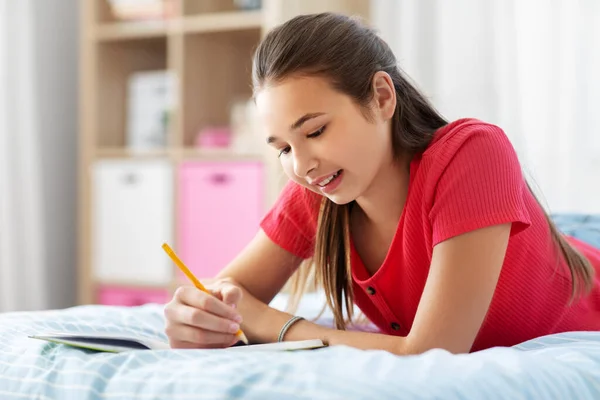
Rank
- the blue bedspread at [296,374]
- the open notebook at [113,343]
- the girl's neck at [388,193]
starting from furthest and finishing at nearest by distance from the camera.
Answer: the girl's neck at [388,193], the open notebook at [113,343], the blue bedspread at [296,374]

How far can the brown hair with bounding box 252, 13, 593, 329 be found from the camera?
43.4 inches

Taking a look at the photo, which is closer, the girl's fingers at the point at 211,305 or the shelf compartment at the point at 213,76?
the girl's fingers at the point at 211,305

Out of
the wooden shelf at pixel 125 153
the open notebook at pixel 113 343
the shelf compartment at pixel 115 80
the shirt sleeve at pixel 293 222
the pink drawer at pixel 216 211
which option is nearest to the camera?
the open notebook at pixel 113 343

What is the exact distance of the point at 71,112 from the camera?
10.9ft

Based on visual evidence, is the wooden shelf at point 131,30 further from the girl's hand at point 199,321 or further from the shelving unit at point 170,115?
the girl's hand at point 199,321

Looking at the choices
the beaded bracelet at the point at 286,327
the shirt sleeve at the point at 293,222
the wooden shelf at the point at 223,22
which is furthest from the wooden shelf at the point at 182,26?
the beaded bracelet at the point at 286,327

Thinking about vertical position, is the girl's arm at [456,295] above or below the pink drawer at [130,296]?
above

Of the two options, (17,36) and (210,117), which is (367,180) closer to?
(210,117)

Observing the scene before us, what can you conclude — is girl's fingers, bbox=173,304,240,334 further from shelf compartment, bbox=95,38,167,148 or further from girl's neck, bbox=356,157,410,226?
shelf compartment, bbox=95,38,167,148

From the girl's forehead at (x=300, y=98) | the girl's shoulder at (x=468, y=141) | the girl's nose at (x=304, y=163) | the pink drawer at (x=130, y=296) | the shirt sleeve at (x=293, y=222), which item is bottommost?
the pink drawer at (x=130, y=296)

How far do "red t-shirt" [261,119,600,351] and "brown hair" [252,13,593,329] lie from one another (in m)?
0.03

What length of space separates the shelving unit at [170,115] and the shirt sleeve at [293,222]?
48.9 inches

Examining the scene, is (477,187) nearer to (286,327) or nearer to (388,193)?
(388,193)

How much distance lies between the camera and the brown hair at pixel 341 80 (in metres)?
1.10
